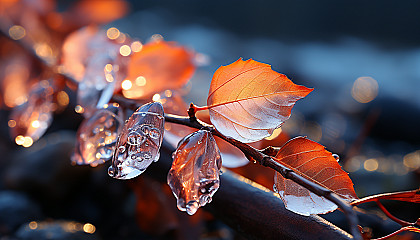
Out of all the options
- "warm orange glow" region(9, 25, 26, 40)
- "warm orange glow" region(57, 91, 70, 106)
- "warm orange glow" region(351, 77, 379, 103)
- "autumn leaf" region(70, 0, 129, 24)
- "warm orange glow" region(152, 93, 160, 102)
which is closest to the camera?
"warm orange glow" region(152, 93, 160, 102)

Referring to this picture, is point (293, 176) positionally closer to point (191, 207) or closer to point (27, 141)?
point (191, 207)

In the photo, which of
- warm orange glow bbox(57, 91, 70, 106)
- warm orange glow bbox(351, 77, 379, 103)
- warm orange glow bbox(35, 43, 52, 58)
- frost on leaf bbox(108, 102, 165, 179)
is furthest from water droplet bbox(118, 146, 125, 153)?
warm orange glow bbox(351, 77, 379, 103)

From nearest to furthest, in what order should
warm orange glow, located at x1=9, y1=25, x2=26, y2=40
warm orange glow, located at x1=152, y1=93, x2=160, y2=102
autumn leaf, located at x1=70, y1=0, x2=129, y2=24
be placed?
warm orange glow, located at x1=152, y1=93, x2=160, y2=102 < warm orange glow, located at x1=9, y1=25, x2=26, y2=40 < autumn leaf, located at x1=70, y1=0, x2=129, y2=24

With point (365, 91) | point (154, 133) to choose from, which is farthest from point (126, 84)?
point (365, 91)

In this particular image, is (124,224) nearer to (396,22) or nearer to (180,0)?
(396,22)

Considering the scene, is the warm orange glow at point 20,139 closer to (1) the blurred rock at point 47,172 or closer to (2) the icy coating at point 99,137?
(2) the icy coating at point 99,137

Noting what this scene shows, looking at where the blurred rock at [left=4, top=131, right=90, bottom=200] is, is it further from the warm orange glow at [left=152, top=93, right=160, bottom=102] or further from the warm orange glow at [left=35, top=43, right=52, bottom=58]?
the warm orange glow at [left=152, top=93, right=160, bottom=102]
